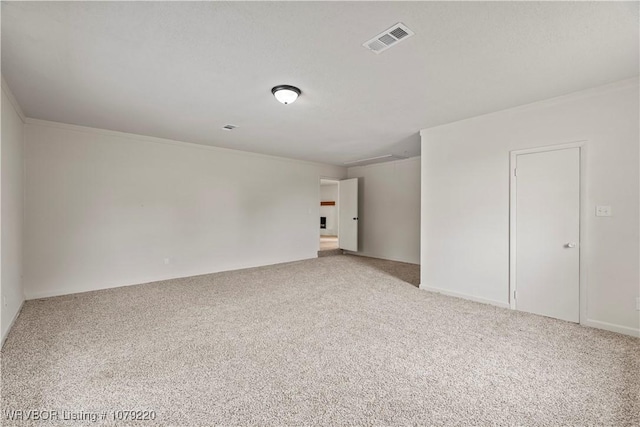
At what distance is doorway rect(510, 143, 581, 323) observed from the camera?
10.3ft

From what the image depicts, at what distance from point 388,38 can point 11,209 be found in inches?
166

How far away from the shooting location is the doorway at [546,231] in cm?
313

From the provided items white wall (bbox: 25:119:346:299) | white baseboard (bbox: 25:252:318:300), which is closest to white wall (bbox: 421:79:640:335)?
white wall (bbox: 25:119:346:299)

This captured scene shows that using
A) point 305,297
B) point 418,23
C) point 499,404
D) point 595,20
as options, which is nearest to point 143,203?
point 305,297

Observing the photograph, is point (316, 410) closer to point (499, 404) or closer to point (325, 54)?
point (499, 404)

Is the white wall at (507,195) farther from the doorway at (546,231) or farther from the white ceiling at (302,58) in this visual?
the white ceiling at (302,58)

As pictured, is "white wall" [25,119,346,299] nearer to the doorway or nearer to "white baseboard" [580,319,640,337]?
the doorway

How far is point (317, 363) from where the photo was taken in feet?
7.45

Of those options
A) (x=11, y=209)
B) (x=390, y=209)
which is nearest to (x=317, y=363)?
(x=11, y=209)

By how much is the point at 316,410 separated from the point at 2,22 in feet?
10.6

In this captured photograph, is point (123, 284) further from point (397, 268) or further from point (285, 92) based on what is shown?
point (397, 268)

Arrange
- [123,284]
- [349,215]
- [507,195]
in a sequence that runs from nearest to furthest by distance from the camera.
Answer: [507,195], [123,284], [349,215]

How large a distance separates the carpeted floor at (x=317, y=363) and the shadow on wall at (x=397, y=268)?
4.18 feet

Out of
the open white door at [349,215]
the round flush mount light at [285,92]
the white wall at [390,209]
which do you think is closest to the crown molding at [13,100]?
the round flush mount light at [285,92]
